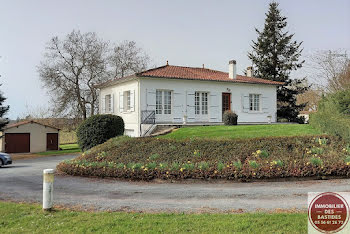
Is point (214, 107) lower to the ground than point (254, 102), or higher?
lower

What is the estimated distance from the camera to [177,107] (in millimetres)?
22625

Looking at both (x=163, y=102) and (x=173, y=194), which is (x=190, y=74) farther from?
(x=173, y=194)

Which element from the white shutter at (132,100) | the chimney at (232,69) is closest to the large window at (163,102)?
the white shutter at (132,100)

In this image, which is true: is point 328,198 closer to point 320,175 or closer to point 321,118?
point 320,175

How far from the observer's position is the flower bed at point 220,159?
9039 millimetres

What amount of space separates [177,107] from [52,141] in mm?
16511

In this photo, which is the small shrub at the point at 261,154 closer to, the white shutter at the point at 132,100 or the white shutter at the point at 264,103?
the white shutter at the point at 132,100

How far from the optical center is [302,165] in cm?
913

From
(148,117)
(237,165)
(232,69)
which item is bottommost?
(237,165)

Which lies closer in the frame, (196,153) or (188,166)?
(188,166)

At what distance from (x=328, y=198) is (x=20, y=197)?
6.86 m

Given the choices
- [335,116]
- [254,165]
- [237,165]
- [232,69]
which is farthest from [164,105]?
[254,165]

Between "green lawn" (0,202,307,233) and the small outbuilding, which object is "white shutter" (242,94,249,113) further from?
"green lawn" (0,202,307,233)

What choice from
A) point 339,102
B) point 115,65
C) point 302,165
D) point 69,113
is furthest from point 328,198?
point 115,65
